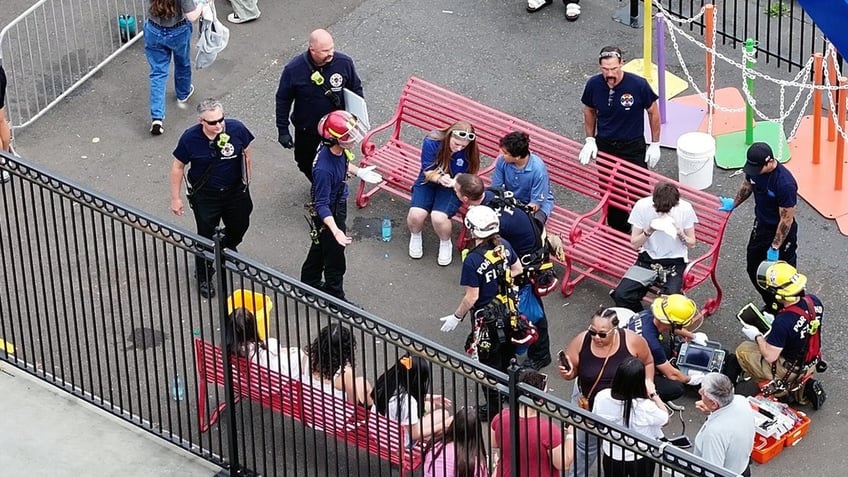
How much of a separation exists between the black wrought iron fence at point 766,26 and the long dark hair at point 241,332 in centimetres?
708

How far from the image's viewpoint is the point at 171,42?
14594mm

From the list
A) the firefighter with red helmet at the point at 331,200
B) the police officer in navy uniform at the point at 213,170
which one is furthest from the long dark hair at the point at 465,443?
the police officer in navy uniform at the point at 213,170

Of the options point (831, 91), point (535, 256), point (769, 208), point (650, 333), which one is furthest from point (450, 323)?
point (831, 91)

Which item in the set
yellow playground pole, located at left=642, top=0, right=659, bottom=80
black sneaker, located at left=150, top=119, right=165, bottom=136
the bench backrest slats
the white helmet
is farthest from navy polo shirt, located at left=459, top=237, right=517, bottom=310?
black sneaker, located at left=150, top=119, right=165, bottom=136

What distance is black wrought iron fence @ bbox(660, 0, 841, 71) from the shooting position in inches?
615

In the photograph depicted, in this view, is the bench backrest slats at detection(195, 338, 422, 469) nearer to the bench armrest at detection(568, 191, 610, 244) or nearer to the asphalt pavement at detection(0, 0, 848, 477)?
the asphalt pavement at detection(0, 0, 848, 477)

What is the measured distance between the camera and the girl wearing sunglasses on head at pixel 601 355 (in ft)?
33.3

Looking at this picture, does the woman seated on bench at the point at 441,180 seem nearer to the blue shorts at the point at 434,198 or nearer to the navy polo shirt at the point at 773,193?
the blue shorts at the point at 434,198

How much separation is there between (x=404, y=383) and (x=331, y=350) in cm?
69

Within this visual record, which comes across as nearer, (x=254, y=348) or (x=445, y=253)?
(x=254, y=348)

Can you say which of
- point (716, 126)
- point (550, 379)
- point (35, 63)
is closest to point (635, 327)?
point (550, 379)

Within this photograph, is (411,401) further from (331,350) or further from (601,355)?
(601,355)

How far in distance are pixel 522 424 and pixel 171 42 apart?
6.68 m

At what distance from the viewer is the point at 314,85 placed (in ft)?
42.3
